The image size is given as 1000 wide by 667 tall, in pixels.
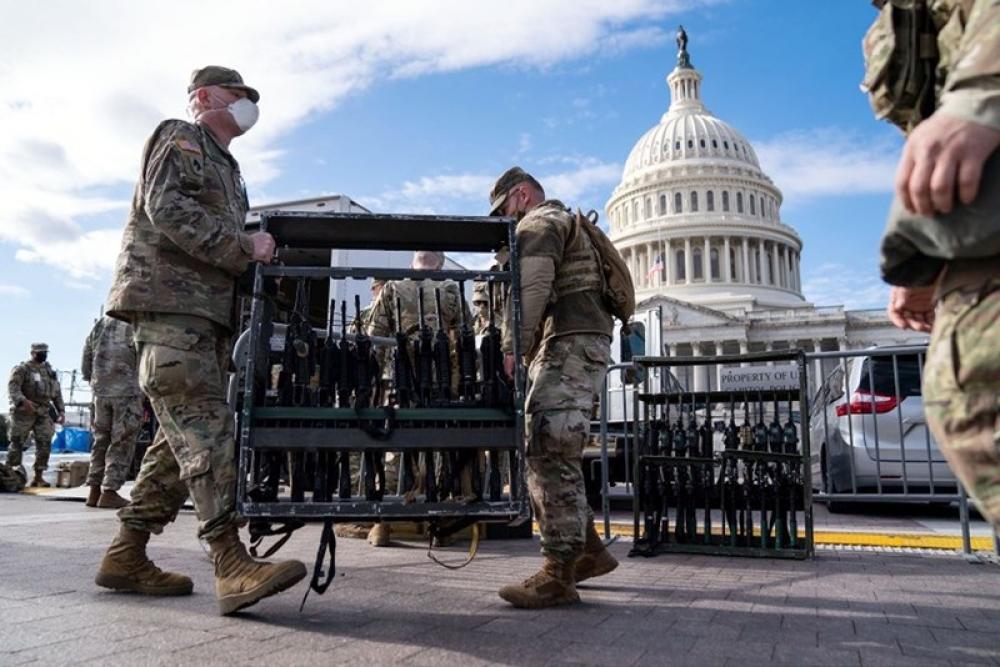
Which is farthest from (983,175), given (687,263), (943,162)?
(687,263)

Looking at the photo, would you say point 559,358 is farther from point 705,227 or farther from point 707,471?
point 705,227

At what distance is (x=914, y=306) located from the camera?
193 centimetres

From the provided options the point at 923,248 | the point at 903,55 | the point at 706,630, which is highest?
the point at 903,55

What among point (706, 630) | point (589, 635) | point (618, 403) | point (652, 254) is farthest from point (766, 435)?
point (652, 254)

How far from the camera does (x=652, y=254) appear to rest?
271ft

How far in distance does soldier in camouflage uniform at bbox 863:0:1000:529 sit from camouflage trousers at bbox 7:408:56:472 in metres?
13.3

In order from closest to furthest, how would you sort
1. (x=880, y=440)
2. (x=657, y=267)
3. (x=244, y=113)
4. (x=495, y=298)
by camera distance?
(x=244, y=113)
(x=495, y=298)
(x=880, y=440)
(x=657, y=267)

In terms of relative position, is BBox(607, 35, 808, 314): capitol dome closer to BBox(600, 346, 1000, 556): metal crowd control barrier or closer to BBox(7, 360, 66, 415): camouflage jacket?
BBox(7, 360, 66, 415): camouflage jacket

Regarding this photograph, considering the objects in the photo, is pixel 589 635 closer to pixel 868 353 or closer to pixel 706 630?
pixel 706 630

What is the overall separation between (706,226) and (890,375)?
7603cm

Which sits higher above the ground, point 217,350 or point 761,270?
point 761,270

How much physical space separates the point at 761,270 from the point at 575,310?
3262 inches

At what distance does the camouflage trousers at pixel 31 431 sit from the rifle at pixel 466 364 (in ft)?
36.1

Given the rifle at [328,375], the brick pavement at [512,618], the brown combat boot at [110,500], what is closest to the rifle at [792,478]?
the brick pavement at [512,618]
